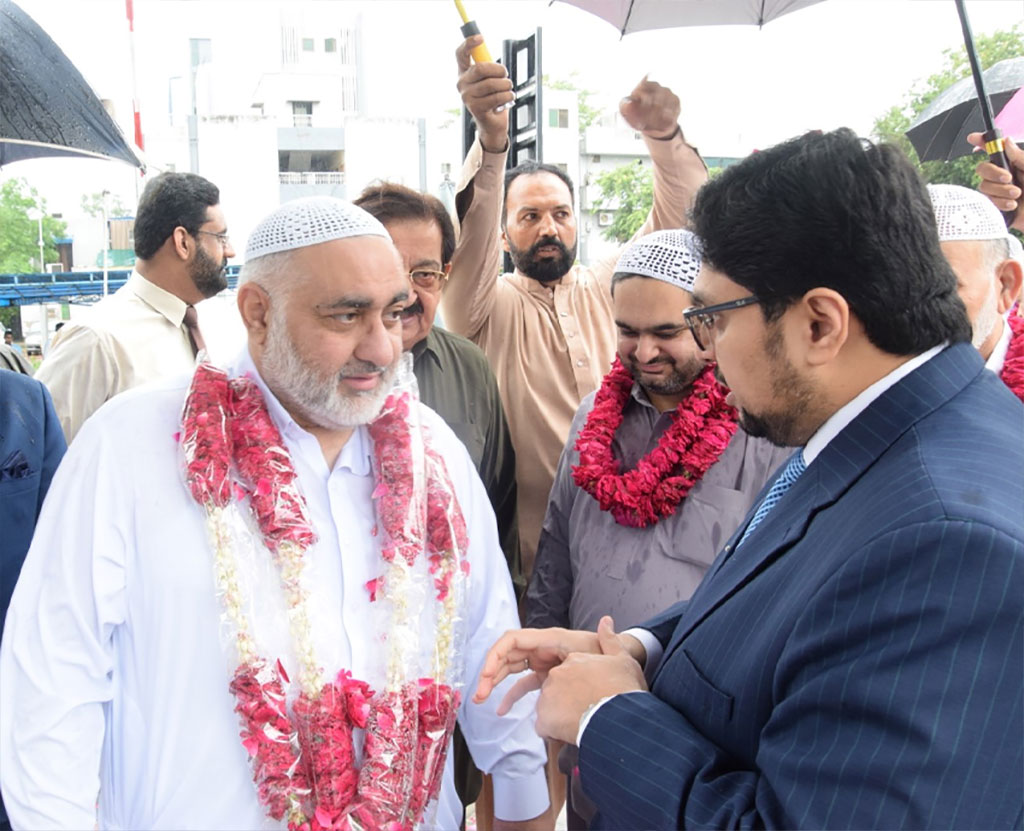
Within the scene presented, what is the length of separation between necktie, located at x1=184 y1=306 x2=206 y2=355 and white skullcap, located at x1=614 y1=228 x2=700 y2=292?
2.56 meters

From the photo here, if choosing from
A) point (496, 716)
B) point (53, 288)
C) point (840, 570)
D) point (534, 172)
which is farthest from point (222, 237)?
point (53, 288)

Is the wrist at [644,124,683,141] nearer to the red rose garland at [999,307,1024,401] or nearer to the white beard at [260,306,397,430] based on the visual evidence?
the red rose garland at [999,307,1024,401]

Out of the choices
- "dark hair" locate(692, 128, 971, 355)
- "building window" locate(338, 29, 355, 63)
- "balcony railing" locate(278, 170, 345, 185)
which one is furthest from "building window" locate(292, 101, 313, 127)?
"dark hair" locate(692, 128, 971, 355)

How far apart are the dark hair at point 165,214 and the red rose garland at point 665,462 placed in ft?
8.81

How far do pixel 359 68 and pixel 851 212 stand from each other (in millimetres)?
43094

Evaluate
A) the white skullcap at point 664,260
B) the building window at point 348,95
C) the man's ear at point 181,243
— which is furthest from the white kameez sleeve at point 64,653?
the building window at point 348,95

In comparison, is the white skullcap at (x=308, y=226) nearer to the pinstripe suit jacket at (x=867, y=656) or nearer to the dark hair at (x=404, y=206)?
the dark hair at (x=404, y=206)

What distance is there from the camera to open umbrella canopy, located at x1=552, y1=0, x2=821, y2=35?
11.5 feet

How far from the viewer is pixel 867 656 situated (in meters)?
1.03

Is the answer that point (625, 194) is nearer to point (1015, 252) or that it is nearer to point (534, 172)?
point (534, 172)

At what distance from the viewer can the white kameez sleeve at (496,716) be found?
2160 millimetres

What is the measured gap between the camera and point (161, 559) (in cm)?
181

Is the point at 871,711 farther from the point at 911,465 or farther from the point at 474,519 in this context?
the point at 474,519

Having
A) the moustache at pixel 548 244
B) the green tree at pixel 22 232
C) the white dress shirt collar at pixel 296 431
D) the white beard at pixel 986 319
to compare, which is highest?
the green tree at pixel 22 232
